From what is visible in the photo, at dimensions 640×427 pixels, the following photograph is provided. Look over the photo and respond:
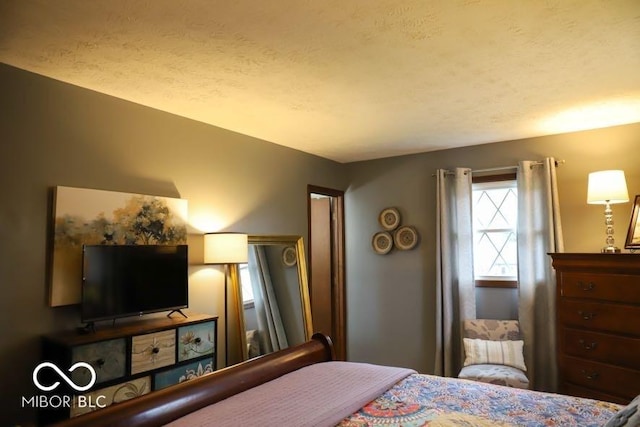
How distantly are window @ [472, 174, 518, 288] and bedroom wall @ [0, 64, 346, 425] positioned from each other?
2196 millimetres

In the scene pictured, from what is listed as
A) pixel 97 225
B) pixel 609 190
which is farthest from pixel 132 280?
pixel 609 190

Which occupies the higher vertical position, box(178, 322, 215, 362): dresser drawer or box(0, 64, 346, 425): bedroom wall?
box(0, 64, 346, 425): bedroom wall

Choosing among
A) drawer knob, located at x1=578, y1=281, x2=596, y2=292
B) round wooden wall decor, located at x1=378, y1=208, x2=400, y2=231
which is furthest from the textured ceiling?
round wooden wall decor, located at x1=378, y1=208, x2=400, y2=231

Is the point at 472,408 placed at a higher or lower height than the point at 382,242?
lower

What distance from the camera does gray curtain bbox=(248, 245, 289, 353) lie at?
146 inches

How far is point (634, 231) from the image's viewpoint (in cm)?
325

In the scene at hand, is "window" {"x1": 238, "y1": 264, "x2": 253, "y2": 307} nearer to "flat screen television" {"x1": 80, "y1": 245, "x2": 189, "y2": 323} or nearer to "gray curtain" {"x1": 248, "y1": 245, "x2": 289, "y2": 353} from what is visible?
"gray curtain" {"x1": 248, "y1": 245, "x2": 289, "y2": 353}

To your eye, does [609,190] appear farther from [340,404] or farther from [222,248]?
[222,248]

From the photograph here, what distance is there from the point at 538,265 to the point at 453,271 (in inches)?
30.6

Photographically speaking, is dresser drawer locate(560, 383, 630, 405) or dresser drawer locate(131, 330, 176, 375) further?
dresser drawer locate(560, 383, 630, 405)

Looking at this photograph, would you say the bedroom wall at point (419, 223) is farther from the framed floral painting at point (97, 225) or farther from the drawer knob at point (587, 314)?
the framed floral painting at point (97, 225)

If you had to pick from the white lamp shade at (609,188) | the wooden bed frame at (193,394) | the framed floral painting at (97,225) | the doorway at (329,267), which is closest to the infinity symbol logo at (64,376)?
the framed floral painting at (97,225)

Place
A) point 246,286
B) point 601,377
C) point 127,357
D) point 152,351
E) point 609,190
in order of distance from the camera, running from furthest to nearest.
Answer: point 246,286 → point 609,190 → point 601,377 → point 152,351 → point 127,357

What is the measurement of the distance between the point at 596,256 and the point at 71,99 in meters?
3.66
